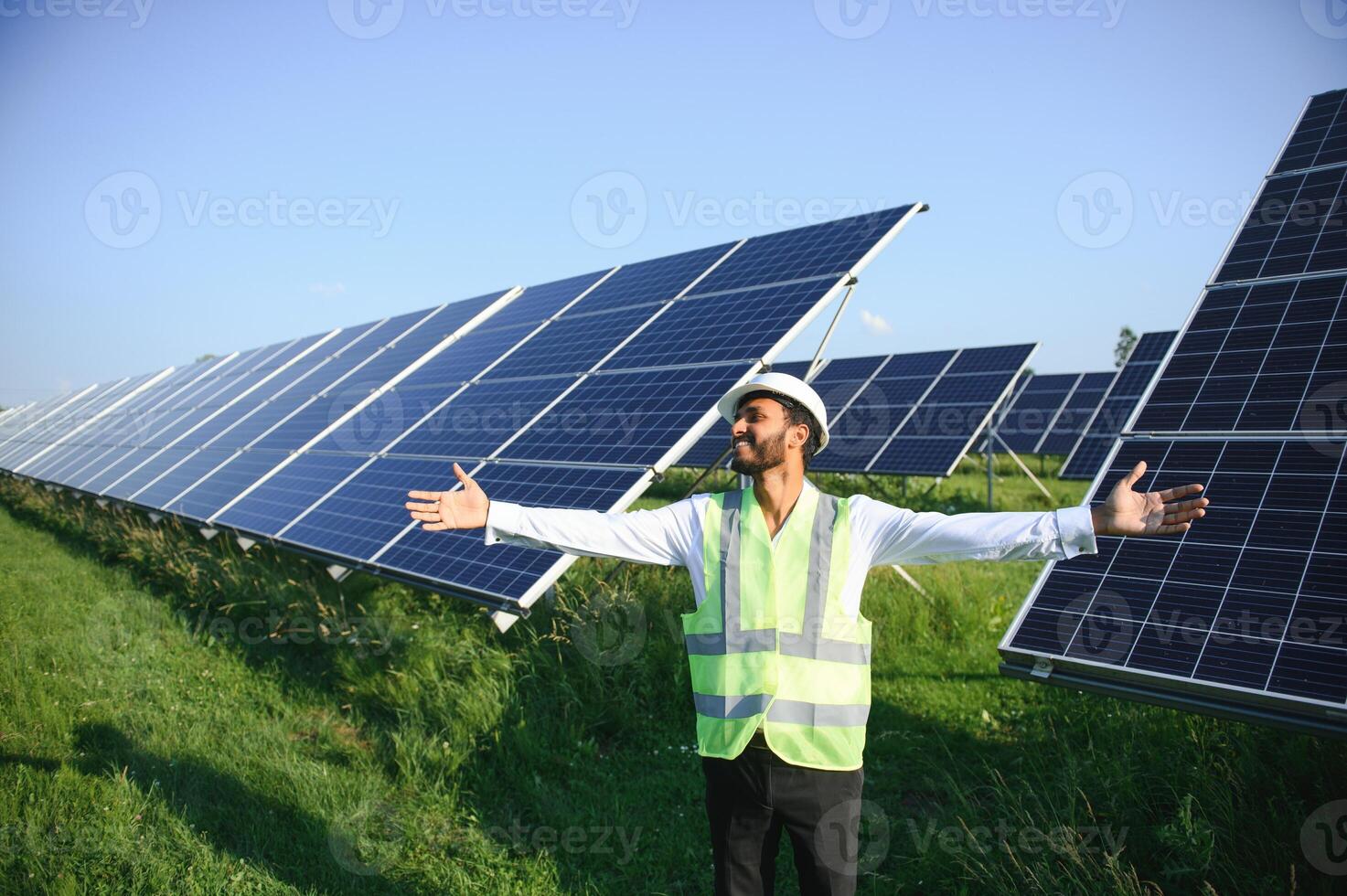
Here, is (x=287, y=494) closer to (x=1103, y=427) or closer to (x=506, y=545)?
(x=506, y=545)

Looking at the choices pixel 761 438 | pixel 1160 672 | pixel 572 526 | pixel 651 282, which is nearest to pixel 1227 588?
pixel 1160 672

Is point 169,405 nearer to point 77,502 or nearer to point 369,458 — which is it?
point 77,502

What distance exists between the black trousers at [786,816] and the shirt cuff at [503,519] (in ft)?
3.70

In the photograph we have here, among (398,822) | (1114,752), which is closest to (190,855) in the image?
(398,822)

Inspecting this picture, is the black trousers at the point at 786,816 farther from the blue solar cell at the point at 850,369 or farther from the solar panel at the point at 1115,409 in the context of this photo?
the blue solar cell at the point at 850,369

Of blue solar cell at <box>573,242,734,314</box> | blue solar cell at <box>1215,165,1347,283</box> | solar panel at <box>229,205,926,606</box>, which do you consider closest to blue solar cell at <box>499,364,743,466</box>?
solar panel at <box>229,205,926,606</box>

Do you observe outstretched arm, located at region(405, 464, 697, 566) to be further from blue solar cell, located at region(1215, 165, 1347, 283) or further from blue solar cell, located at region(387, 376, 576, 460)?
blue solar cell, located at region(1215, 165, 1347, 283)

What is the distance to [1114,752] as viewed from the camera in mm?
4680

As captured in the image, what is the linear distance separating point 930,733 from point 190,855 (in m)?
4.79

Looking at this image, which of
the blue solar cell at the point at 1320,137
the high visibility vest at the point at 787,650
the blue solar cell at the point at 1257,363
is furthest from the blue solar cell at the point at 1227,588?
the blue solar cell at the point at 1320,137

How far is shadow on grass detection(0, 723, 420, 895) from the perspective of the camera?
4.52 meters

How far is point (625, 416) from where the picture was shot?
7.35 m

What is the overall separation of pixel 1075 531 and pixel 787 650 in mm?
1019

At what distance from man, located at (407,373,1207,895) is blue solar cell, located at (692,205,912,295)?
4920 millimetres
